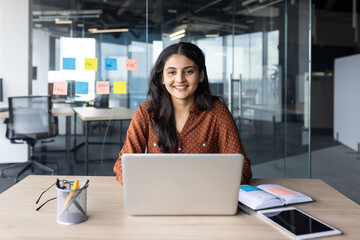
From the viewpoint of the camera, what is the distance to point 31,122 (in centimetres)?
398

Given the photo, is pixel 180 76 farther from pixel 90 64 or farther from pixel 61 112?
pixel 61 112

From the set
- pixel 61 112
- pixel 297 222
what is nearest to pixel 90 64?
pixel 61 112

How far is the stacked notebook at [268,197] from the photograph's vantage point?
1.27 metres

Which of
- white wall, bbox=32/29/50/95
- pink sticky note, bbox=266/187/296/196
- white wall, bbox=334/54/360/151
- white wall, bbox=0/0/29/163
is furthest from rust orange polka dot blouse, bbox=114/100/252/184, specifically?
white wall, bbox=334/54/360/151

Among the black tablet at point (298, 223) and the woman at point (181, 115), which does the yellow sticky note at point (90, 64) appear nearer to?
the woman at point (181, 115)

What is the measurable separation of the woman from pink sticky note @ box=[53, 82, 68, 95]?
219cm

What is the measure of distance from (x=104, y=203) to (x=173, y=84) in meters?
0.72

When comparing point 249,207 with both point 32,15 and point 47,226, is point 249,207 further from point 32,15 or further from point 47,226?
point 32,15

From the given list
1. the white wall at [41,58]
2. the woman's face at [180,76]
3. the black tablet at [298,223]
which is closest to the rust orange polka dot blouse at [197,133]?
the woman's face at [180,76]

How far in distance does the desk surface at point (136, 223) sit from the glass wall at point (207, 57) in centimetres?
250

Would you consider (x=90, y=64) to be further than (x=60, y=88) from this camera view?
No

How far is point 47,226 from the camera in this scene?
42.9 inches

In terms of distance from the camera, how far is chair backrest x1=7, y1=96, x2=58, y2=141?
3.85 m

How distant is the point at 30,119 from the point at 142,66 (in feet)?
4.68
